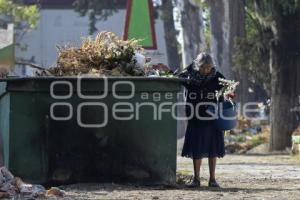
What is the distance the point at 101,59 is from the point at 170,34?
1600 inches

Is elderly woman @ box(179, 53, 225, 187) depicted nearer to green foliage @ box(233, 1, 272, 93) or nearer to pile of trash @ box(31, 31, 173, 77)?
pile of trash @ box(31, 31, 173, 77)

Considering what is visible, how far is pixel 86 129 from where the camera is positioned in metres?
10.2

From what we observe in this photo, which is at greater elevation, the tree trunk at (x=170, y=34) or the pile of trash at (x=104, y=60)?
the tree trunk at (x=170, y=34)

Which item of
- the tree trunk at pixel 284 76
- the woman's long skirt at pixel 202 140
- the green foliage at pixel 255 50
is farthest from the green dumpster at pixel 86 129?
the green foliage at pixel 255 50

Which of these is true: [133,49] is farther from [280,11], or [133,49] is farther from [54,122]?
[280,11]

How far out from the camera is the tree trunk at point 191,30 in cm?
3456

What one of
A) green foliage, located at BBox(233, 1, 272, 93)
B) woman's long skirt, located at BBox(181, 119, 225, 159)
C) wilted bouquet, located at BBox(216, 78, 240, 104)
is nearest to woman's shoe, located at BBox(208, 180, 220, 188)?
woman's long skirt, located at BBox(181, 119, 225, 159)

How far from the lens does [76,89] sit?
10.2m

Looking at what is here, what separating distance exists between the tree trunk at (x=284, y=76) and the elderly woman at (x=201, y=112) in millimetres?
11777

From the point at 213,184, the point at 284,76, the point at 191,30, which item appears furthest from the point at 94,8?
the point at 213,184

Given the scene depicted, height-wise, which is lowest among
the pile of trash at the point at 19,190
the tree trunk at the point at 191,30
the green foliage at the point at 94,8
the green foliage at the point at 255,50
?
the pile of trash at the point at 19,190

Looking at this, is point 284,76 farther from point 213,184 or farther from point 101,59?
point 101,59

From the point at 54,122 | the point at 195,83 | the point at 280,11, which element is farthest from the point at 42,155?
the point at 280,11

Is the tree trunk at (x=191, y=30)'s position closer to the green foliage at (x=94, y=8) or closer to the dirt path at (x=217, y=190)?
the dirt path at (x=217, y=190)
